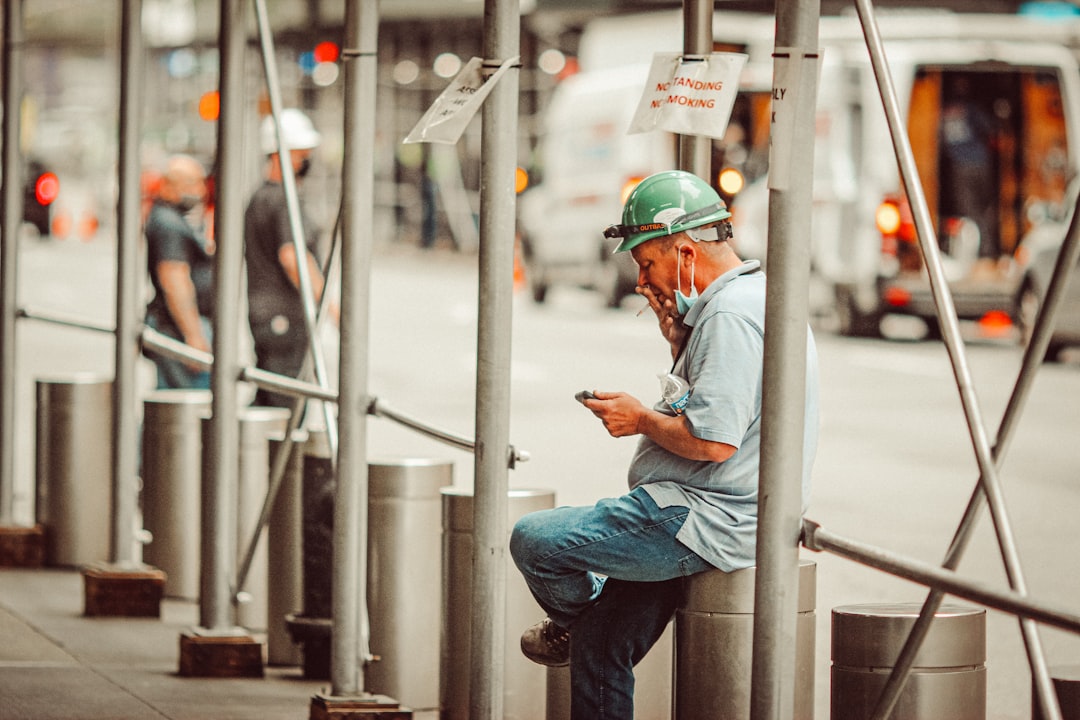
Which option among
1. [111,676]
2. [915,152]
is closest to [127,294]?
[111,676]

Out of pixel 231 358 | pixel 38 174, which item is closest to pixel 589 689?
pixel 231 358

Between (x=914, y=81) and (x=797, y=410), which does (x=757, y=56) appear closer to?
(x=914, y=81)

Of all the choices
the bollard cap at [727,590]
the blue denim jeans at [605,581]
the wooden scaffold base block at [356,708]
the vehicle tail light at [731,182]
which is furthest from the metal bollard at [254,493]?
the vehicle tail light at [731,182]

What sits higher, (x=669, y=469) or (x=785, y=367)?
(x=785, y=367)

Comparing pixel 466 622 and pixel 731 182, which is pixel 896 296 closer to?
pixel 731 182

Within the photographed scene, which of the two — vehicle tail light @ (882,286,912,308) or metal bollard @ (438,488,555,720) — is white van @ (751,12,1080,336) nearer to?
vehicle tail light @ (882,286,912,308)

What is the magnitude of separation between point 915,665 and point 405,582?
2.38m

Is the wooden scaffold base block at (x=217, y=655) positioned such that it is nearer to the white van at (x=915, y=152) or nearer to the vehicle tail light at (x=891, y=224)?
the white van at (x=915, y=152)

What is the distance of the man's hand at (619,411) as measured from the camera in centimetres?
448

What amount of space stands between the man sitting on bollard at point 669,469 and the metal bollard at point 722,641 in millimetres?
60

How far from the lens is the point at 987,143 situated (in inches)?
902

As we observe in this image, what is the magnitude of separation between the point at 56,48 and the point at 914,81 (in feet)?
175

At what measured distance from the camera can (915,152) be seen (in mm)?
21984

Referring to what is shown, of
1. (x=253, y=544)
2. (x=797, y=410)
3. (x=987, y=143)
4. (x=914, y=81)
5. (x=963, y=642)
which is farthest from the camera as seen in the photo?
(x=987, y=143)
